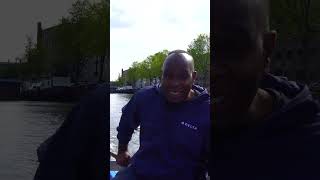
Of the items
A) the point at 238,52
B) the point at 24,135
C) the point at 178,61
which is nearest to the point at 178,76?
the point at 178,61

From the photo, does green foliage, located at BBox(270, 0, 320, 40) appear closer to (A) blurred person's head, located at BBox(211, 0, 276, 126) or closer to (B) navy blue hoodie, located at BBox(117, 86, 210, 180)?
(A) blurred person's head, located at BBox(211, 0, 276, 126)

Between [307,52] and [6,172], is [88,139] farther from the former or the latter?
[307,52]

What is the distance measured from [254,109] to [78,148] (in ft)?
2.97

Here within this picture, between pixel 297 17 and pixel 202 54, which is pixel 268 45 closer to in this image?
pixel 297 17

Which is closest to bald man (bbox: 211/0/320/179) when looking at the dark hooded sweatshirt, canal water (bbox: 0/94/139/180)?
the dark hooded sweatshirt

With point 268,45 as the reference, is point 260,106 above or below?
below

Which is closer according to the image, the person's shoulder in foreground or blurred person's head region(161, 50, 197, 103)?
blurred person's head region(161, 50, 197, 103)

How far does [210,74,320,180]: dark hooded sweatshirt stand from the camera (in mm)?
2162

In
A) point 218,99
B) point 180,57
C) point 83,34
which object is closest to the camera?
point 180,57

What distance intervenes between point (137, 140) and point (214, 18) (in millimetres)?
699

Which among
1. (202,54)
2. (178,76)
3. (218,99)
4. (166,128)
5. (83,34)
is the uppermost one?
(83,34)

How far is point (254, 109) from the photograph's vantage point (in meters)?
2.20

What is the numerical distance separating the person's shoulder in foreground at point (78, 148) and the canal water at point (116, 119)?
7 cm

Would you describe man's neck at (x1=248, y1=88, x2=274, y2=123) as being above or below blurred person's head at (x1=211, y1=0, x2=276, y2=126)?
below
